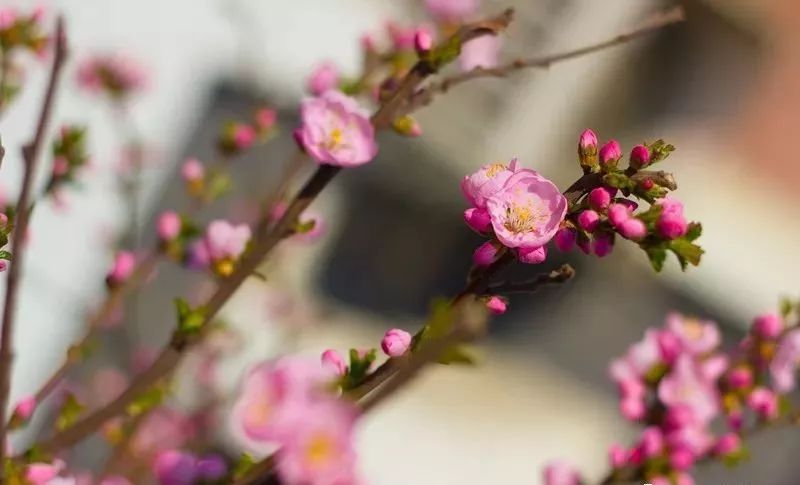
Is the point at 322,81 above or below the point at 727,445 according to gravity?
above

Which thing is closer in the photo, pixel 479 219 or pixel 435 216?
pixel 479 219

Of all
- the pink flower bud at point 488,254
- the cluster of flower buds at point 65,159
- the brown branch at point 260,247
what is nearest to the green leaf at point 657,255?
the pink flower bud at point 488,254

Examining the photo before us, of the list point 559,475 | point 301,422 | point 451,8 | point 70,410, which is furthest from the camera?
point 451,8

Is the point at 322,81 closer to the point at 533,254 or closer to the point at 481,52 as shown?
the point at 481,52

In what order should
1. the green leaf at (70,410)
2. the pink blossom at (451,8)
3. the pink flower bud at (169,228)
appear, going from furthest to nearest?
1. the pink blossom at (451,8)
2. the pink flower bud at (169,228)
3. the green leaf at (70,410)

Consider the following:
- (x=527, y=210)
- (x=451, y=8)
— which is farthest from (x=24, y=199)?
(x=451, y=8)

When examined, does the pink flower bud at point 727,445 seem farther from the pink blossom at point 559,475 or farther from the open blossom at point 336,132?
the open blossom at point 336,132

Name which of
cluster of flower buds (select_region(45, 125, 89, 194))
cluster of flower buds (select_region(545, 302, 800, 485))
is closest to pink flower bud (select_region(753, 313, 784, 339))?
cluster of flower buds (select_region(545, 302, 800, 485))

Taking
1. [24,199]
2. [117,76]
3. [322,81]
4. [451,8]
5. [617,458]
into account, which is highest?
[24,199]
